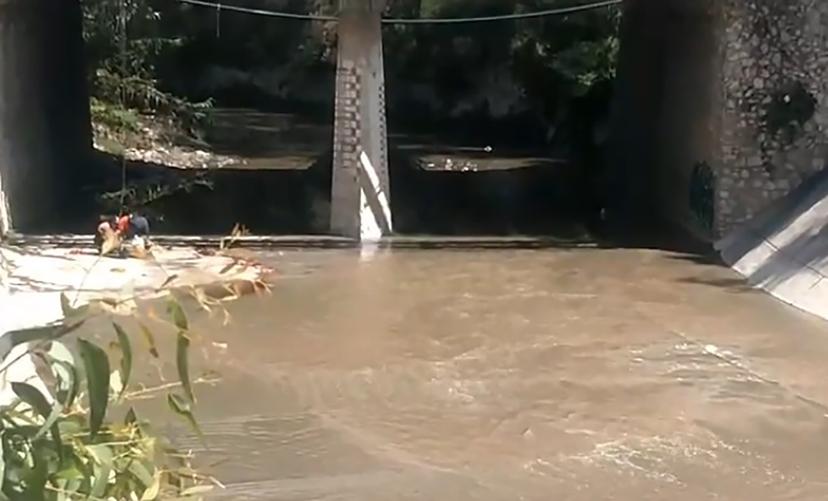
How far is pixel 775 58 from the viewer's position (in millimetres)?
17797

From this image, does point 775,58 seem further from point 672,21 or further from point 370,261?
point 370,261

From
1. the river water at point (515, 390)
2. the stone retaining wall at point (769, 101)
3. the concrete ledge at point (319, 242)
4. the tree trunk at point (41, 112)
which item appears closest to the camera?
the river water at point (515, 390)

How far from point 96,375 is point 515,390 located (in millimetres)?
8150

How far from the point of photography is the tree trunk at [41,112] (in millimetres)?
18484

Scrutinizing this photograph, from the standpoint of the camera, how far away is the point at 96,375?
8.45 feet

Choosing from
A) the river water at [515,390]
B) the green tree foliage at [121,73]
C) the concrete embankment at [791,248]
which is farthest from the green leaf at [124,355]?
the green tree foliage at [121,73]

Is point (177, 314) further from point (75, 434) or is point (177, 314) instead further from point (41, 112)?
point (41, 112)

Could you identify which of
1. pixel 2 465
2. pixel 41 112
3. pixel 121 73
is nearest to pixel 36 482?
pixel 2 465

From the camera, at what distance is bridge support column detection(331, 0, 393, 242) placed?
18672 millimetres

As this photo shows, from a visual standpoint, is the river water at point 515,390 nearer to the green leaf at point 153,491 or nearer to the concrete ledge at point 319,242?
the concrete ledge at point 319,242

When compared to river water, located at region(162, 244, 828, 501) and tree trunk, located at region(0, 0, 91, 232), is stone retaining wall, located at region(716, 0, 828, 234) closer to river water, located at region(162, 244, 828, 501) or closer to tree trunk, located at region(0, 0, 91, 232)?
river water, located at region(162, 244, 828, 501)

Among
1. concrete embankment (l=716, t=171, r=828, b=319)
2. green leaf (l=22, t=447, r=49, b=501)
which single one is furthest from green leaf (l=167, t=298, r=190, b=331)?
concrete embankment (l=716, t=171, r=828, b=319)

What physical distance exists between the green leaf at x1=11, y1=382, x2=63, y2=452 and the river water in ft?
14.6

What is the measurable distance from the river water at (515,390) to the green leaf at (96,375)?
4544 millimetres
